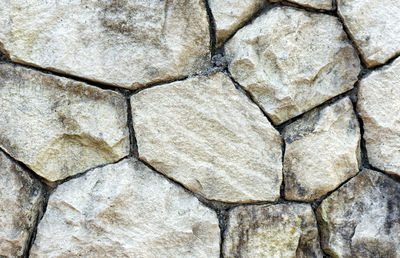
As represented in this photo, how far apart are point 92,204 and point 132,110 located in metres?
0.27

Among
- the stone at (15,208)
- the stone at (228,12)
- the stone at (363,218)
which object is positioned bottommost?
the stone at (15,208)

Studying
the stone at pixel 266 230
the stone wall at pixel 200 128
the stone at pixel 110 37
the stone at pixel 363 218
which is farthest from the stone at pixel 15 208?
the stone at pixel 363 218

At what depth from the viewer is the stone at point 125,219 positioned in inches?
41.8

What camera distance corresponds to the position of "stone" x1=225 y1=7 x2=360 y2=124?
42.5 inches

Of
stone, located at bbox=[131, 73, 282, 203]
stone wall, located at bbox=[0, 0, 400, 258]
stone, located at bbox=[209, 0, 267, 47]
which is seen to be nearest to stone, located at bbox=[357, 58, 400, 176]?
stone wall, located at bbox=[0, 0, 400, 258]

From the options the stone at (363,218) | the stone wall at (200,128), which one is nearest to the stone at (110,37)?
the stone wall at (200,128)

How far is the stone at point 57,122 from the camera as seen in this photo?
105 cm

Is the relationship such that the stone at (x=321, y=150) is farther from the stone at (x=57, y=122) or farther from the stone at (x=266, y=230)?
the stone at (x=57, y=122)

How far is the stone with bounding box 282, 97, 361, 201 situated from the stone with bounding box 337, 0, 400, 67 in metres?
0.15

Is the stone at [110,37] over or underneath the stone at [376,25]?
underneath

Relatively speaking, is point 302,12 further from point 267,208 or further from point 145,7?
point 267,208

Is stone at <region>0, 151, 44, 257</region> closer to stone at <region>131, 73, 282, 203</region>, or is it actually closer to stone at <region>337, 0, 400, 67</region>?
stone at <region>131, 73, 282, 203</region>

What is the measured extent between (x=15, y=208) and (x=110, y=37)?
0.52m

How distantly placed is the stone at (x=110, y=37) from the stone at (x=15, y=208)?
294 millimetres
